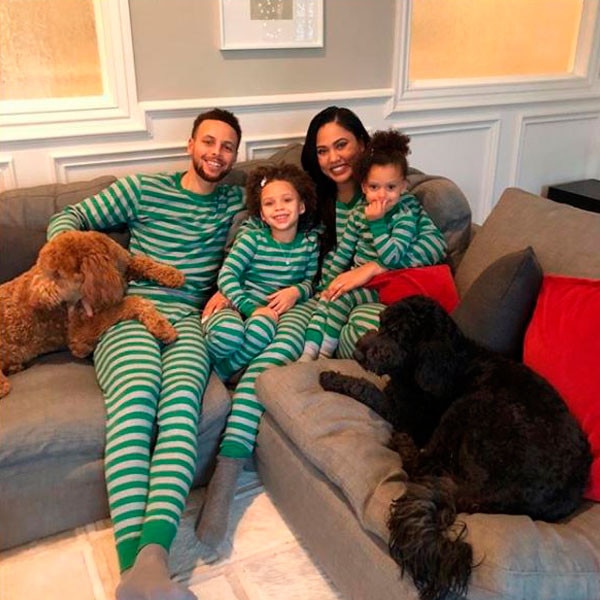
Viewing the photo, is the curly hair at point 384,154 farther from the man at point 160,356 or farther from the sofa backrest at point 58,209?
the man at point 160,356

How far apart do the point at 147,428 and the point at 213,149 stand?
3.14ft

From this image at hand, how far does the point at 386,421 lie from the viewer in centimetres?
166

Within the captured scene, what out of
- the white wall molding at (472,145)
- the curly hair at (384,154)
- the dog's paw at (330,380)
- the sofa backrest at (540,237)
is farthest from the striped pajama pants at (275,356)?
the white wall molding at (472,145)

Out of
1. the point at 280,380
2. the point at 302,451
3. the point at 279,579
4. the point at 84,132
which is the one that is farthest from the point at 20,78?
the point at 279,579

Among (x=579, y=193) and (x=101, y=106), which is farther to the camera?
(x=579, y=193)

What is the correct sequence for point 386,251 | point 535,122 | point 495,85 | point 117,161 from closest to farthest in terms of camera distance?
point 386,251 < point 117,161 < point 495,85 < point 535,122

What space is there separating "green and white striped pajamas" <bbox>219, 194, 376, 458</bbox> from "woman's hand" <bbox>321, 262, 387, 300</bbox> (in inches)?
3.5

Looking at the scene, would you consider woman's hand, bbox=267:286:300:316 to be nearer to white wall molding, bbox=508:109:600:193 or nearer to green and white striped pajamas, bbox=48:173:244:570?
green and white striped pajamas, bbox=48:173:244:570

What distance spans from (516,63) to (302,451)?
2791mm

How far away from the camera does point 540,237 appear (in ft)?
6.01

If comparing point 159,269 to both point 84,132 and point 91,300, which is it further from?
point 84,132

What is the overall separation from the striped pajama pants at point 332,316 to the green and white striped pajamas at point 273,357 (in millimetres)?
31

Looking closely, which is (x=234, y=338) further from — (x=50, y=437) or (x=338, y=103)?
(x=338, y=103)

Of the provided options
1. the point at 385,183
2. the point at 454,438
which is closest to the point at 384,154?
the point at 385,183
